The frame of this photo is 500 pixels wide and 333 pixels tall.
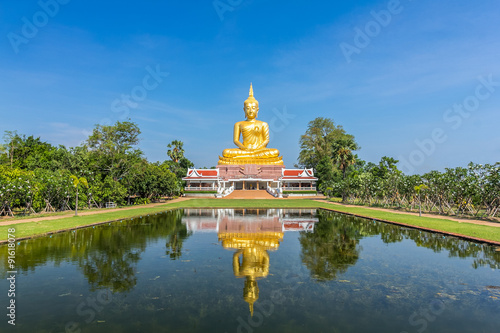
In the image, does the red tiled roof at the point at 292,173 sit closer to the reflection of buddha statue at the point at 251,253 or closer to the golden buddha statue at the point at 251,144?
the golden buddha statue at the point at 251,144

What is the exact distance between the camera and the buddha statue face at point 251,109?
54906mm

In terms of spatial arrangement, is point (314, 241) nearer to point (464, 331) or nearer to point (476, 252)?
point (476, 252)

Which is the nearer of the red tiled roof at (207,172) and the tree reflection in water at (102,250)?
the tree reflection in water at (102,250)

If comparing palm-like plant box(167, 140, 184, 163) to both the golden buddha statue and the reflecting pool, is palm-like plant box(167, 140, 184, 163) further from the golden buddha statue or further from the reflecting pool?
the reflecting pool

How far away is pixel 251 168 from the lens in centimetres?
5328

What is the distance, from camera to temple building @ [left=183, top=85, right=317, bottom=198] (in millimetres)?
53281

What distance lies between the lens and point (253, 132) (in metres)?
54.9

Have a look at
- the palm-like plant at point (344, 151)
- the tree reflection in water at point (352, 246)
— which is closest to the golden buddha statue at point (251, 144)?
the palm-like plant at point (344, 151)

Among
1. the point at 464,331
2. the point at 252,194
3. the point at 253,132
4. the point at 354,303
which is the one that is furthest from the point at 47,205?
the point at 253,132

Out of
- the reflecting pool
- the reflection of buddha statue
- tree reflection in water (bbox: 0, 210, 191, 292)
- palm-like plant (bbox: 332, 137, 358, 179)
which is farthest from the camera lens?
palm-like plant (bbox: 332, 137, 358, 179)

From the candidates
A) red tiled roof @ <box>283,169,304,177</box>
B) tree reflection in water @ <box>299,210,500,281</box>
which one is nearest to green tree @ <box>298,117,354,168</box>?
red tiled roof @ <box>283,169,304,177</box>

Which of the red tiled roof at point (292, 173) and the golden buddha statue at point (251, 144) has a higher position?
the golden buddha statue at point (251, 144)

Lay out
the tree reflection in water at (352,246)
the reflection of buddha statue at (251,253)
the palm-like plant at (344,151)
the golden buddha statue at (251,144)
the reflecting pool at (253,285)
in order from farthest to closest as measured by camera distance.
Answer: the golden buddha statue at (251,144)
the palm-like plant at (344,151)
the tree reflection in water at (352,246)
the reflection of buddha statue at (251,253)
the reflecting pool at (253,285)

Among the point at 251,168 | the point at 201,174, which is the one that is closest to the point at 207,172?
the point at 201,174
